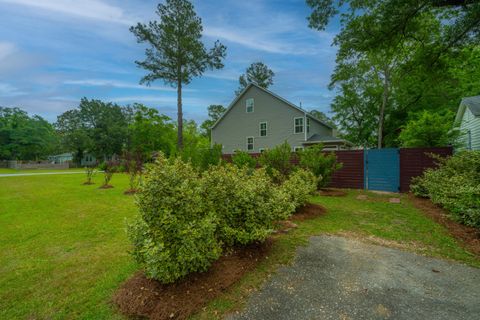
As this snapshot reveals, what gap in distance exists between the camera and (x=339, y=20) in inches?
291

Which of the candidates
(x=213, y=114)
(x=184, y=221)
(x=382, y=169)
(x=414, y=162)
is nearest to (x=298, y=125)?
(x=382, y=169)

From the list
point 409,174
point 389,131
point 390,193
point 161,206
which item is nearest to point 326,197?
point 390,193

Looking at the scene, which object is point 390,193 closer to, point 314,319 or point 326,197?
point 326,197

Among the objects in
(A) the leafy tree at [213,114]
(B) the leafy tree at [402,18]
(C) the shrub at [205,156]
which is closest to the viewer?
(B) the leafy tree at [402,18]

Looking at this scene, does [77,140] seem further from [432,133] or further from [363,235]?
[432,133]

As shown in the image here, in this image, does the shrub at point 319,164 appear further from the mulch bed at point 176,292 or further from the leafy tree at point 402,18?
the mulch bed at point 176,292

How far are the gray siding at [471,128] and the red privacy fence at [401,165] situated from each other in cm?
144

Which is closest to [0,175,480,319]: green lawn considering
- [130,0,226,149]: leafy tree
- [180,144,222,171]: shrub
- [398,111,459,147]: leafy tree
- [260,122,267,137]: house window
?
[180,144,222,171]: shrub

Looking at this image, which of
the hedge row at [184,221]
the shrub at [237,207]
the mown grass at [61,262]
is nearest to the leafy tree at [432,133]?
the shrub at [237,207]

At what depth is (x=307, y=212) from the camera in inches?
212

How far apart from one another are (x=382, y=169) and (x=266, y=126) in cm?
1048

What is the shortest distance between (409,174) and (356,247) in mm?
6707

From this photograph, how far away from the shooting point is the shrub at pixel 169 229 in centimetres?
212


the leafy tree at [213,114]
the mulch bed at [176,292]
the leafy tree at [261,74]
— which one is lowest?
the mulch bed at [176,292]
